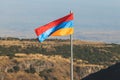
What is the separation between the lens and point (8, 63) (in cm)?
11988

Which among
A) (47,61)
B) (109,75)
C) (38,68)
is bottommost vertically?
→ (38,68)

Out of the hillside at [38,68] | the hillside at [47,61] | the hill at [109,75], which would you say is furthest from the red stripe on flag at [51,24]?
the hillside at [38,68]

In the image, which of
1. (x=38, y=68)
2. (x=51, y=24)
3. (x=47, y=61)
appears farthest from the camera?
(x=47, y=61)

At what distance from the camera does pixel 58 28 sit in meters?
31.8

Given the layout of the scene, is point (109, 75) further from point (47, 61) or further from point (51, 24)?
point (47, 61)

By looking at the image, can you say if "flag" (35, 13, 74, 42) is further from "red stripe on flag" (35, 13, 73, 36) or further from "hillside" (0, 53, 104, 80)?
"hillside" (0, 53, 104, 80)

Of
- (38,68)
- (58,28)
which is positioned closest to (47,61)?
(38,68)

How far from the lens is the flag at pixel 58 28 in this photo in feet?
103

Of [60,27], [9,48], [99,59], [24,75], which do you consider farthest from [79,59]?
[60,27]

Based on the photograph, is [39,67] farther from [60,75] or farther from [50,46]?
[50,46]

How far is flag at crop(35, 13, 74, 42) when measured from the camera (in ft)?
103

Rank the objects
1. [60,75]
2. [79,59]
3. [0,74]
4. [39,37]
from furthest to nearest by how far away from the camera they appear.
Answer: [79,59] → [60,75] → [0,74] → [39,37]

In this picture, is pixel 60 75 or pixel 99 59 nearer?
pixel 60 75

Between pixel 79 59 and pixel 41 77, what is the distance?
26743 millimetres
